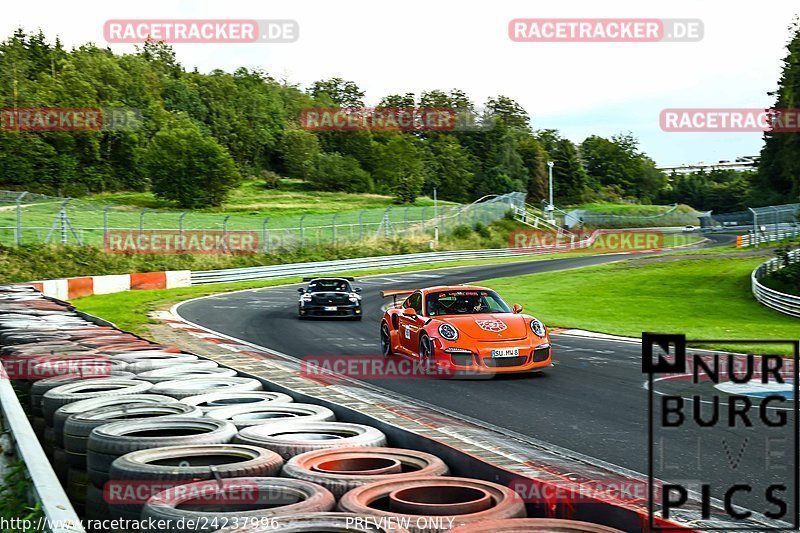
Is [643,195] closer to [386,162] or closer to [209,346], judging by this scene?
[386,162]

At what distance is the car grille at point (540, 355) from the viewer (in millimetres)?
12219

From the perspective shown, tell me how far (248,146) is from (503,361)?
352 ft

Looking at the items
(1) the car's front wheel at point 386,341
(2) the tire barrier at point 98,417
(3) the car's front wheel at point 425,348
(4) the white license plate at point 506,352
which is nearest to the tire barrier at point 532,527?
(2) the tire barrier at point 98,417

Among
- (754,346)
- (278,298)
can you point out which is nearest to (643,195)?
(278,298)

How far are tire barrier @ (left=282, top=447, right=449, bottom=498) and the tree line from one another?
72235mm

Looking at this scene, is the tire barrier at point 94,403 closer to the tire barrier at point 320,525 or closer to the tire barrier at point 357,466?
the tire barrier at point 357,466

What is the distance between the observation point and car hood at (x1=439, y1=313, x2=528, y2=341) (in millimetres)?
12211

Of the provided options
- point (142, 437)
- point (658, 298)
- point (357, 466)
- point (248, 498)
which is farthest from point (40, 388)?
point (658, 298)

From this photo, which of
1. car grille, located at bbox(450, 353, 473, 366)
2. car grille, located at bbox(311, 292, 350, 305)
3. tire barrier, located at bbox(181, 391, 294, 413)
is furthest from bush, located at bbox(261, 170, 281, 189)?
tire barrier, located at bbox(181, 391, 294, 413)

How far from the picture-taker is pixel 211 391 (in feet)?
25.5

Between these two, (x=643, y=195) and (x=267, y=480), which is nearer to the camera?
(x=267, y=480)

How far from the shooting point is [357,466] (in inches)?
212

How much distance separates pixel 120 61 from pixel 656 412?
114778 mm

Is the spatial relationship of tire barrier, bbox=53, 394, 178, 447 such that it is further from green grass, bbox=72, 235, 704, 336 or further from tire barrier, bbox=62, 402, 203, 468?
green grass, bbox=72, 235, 704, 336
